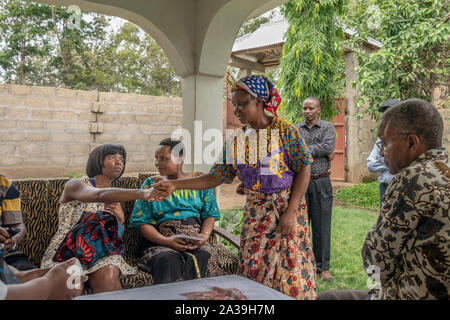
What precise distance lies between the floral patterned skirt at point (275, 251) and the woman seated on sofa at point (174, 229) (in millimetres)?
563

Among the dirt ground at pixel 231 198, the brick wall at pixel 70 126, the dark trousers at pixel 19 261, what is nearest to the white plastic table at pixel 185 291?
the dark trousers at pixel 19 261

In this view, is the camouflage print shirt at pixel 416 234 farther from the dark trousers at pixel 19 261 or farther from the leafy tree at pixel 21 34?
the leafy tree at pixel 21 34

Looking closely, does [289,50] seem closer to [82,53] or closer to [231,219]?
[231,219]

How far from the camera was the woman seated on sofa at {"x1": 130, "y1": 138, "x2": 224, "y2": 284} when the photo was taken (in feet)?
8.39

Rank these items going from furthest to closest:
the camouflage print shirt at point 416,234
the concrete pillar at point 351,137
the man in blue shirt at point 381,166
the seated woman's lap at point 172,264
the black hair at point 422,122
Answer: the concrete pillar at point 351,137 < the man in blue shirt at point 381,166 < the seated woman's lap at point 172,264 < the black hair at point 422,122 < the camouflage print shirt at point 416,234

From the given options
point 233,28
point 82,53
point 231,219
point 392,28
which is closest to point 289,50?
point 392,28

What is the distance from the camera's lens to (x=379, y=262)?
1.28 m

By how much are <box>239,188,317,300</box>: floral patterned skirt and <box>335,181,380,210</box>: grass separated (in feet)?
20.8

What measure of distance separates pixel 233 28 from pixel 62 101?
5.08 m

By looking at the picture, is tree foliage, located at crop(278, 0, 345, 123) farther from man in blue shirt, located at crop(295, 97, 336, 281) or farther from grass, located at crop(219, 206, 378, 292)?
man in blue shirt, located at crop(295, 97, 336, 281)

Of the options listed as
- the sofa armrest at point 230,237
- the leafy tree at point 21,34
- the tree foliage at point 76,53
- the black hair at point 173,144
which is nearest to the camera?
the sofa armrest at point 230,237

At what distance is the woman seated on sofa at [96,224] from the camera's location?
7.61 ft

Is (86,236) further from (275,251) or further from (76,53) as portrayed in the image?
(76,53)

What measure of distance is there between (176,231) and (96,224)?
2.02 feet
